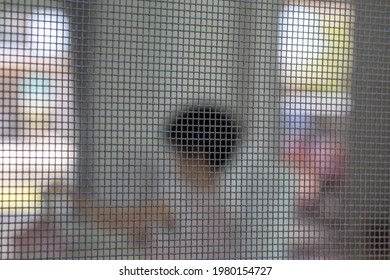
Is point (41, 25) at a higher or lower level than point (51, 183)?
higher

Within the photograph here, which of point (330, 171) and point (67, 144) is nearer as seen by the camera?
point (67, 144)

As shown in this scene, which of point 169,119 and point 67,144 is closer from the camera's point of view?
point 67,144

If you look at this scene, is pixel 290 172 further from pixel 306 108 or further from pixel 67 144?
pixel 67 144

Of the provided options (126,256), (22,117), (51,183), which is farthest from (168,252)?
(22,117)

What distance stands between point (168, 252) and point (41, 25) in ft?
1.35

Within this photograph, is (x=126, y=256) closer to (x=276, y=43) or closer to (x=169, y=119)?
(x=169, y=119)

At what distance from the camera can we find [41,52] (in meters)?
0.76

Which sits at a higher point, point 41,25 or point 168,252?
point 41,25

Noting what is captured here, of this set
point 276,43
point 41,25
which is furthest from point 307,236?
point 41,25

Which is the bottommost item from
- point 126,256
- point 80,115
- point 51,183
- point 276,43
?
point 126,256

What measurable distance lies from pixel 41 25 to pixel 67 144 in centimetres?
21

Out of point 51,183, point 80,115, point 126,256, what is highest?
point 80,115

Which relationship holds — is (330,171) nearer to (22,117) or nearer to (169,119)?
(169,119)

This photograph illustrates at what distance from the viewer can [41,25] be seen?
78 cm
